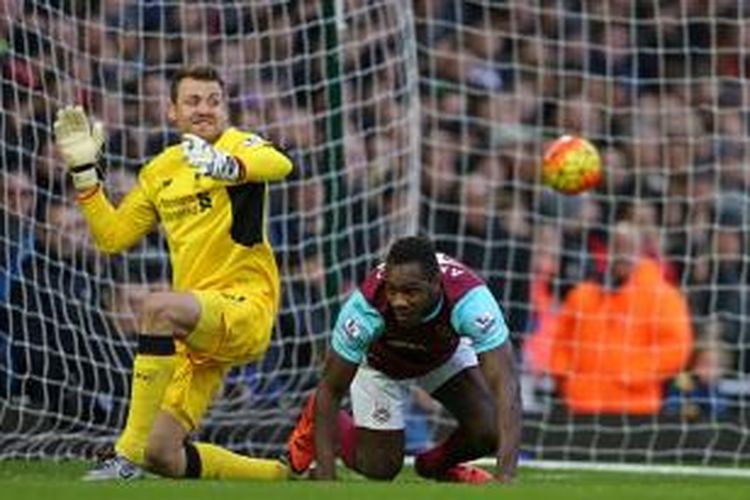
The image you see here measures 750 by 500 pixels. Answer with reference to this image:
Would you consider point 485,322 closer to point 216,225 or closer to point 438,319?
point 438,319

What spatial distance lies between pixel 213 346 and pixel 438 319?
0.92 m

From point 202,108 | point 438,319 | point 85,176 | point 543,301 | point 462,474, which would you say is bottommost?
point 462,474

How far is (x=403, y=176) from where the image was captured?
1373cm

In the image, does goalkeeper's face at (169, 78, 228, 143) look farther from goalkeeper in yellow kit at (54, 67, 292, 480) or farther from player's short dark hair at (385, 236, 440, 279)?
player's short dark hair at (385, 236, 440, 279)

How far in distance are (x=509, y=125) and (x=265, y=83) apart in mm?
1758

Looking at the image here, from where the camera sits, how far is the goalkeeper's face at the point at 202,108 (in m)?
10.2

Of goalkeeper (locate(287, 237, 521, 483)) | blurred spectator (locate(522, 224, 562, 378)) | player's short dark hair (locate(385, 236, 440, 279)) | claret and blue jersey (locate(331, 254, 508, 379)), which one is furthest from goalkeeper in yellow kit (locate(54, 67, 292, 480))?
blurred spectator (locate(522, 224, 562, 378))

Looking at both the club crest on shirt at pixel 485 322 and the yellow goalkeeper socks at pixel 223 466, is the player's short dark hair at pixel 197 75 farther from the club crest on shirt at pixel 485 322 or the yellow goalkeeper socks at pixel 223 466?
the club crest on shirt at pixel 485 322

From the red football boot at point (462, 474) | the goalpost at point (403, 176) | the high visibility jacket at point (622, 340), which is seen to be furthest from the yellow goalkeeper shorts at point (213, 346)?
the high visibility jacket at point (622, 340)

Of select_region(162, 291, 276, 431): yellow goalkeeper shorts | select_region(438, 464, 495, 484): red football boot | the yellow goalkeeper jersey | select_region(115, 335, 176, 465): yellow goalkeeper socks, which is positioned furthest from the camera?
select_region(438, 464, 495, 484): red football boot

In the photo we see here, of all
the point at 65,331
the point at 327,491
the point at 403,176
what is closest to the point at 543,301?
the point at 403,176

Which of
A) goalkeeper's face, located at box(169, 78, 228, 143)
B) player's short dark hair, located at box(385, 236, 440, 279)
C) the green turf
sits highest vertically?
goalkeeper's face, located at box(169, 78, 228, 143)

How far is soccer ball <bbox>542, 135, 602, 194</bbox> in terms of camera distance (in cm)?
1277

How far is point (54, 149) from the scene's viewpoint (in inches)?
498
